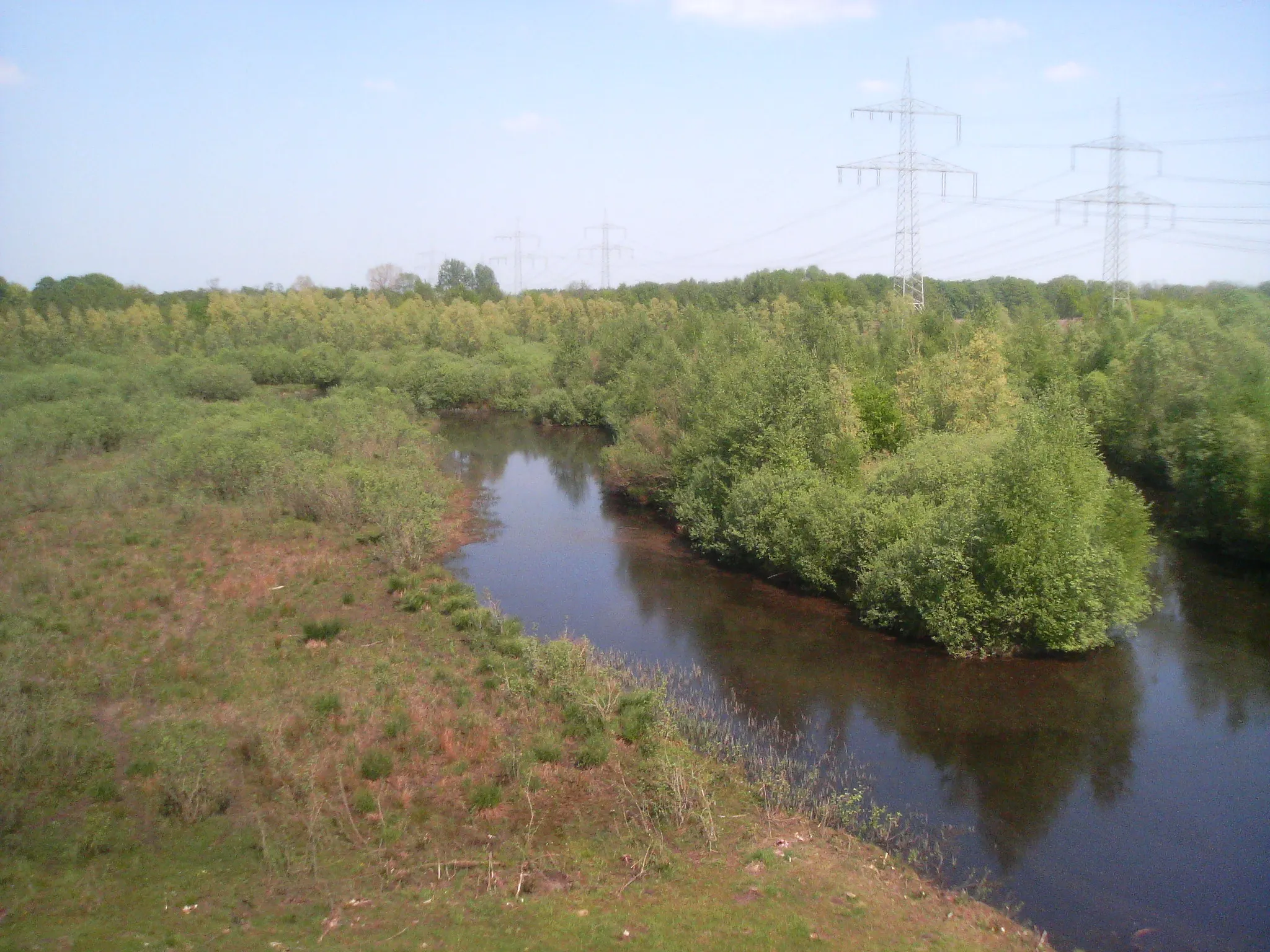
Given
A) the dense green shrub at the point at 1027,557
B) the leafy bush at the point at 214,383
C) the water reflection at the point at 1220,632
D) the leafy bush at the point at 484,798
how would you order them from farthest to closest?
the leafy bush at the point at 214,383 → the dense green shrub at the point at 1027,557 → the water reflection at the point at 1220,632 → the leafy bush at the point at 484,798

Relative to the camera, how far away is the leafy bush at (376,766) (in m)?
11.8

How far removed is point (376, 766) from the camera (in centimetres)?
1189

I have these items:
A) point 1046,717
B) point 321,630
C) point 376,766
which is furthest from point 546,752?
point 1046,717

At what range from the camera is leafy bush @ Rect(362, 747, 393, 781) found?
11820 millimetres

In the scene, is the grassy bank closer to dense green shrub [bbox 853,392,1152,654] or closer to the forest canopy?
dense green shrub [bbox 853,392,1152,654]

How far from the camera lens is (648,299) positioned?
78.8m

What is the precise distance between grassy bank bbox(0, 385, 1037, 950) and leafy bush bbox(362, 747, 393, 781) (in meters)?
0.06

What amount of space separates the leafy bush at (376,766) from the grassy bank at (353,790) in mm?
63

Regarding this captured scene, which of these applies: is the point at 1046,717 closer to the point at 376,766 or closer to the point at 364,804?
the point at 376,766

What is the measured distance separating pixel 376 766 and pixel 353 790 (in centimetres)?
47

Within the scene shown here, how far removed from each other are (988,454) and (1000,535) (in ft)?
15.4

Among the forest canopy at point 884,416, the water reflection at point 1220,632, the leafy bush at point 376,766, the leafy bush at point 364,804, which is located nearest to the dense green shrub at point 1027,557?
the forest canopy at point 884,416

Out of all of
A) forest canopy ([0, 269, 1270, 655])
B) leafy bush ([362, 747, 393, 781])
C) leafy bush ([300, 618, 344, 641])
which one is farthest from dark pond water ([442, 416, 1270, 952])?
leafy bush ([362, 747, 393, 781])

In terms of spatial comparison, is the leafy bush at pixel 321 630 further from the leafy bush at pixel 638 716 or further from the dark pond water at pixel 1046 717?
the leafy bush at pixel 638 716
